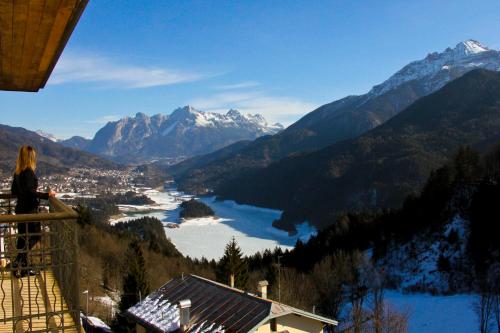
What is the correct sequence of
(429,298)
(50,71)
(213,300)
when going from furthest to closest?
(429,298)
(213,300)
(50,71)

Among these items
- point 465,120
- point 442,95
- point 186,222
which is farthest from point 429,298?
point 442,95

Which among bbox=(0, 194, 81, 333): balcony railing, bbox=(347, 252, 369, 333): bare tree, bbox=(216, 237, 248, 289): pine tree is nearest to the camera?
bbox=(0, 194, 81, 333): balcony railing

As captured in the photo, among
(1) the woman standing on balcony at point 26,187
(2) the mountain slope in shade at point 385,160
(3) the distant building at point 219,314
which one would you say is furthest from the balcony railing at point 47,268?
(2) the mountain slope in shade at point 385,160

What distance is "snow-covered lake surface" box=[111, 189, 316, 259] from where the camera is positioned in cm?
9162

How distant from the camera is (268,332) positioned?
17016 mm

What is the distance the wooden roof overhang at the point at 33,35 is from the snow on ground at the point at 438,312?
33246 mm

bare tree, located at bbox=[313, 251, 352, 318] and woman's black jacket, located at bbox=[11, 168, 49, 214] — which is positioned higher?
woman's black jacket, located at bbox=[11, 168, 49, 214]

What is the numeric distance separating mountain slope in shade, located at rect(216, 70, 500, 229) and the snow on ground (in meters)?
74.1

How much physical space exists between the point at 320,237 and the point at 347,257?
65.2ft

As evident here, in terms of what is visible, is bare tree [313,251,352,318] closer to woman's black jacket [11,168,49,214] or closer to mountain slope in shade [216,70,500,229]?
woman's black jacket [11,168,49,214]

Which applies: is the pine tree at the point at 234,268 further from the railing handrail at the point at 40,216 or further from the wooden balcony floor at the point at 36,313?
the railing handrail at the point at 40,216

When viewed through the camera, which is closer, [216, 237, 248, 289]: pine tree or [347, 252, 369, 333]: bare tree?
[216, 237, 248, 289]: pine tree

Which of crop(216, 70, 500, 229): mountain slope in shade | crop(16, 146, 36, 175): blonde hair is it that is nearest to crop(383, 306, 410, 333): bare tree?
crop(16, 146, 36, 175): blonde hair

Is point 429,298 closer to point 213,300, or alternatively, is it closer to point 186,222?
point 213,300
